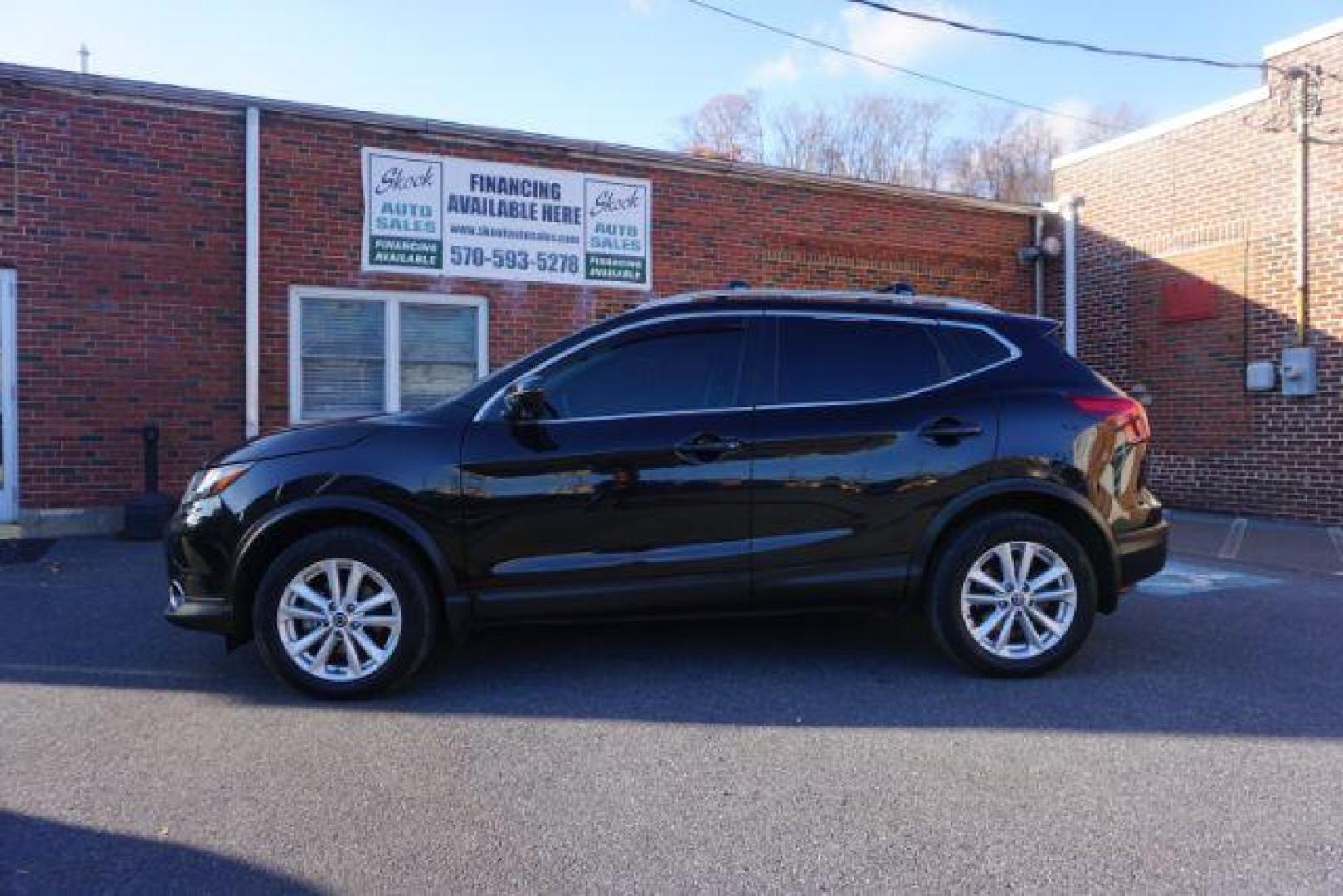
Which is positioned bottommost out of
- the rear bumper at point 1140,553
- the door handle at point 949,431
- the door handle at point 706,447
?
the rear bumper at point 1140,553

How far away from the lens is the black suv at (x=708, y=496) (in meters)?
4.31

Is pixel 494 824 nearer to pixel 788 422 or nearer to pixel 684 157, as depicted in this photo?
pixel 788 422

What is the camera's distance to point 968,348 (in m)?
4.80

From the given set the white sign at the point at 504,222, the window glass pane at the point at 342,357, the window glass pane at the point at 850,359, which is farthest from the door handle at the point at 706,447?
the white sign at the point at 504,222

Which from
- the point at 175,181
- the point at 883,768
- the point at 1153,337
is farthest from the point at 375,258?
the point at 1153,337

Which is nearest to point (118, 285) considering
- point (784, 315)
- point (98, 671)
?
point (98, 671)

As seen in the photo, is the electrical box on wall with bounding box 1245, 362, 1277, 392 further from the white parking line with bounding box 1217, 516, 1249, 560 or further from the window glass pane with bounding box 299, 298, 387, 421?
the window glass pane with bounding box 299, 298, 387, 421

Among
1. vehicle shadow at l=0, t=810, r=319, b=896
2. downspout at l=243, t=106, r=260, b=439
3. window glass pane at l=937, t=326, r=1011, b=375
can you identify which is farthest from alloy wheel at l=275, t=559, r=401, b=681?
downspout at l=243, t=106, r=260, b=439

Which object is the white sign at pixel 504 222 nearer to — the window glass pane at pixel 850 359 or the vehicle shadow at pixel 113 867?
the window glass pane at pixel 850 359

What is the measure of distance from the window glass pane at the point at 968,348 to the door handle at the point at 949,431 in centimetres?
28

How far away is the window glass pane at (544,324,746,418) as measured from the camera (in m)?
4.52

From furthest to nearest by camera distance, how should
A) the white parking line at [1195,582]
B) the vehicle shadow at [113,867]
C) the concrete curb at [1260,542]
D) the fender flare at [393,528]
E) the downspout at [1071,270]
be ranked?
the downspout at [1071,270]
the concrete curb at [1260,542]
the white parking line at [1195,582]
the fender flare at [393,528]
the vehicle shadow at [113,867]

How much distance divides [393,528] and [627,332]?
1386 millimetres

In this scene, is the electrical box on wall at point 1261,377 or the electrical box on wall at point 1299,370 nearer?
the electrical box on wall at point 1299,370
